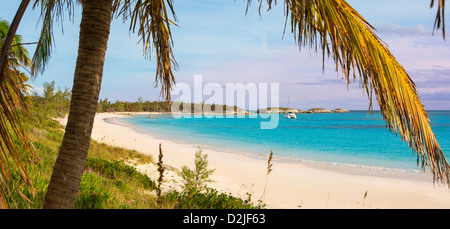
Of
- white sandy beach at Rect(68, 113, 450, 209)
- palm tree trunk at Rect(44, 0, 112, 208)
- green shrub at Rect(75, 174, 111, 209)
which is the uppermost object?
palm tree trunk at Rect(44, 0, 112, 208)

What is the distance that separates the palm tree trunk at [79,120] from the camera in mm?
3043

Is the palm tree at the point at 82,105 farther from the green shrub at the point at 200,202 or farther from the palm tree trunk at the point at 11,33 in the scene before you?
the green shrub at the point at 200,202

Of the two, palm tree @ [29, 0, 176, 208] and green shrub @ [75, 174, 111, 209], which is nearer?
palm tree @ [29, 0, 176, 208]

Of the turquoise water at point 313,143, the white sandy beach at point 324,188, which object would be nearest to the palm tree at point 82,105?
the turquoise water at point 313,143

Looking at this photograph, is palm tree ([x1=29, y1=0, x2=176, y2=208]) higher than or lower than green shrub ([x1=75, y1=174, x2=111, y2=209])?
higher

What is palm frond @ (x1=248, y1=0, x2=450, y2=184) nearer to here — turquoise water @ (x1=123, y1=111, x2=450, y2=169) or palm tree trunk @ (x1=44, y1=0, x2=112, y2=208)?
turquoise water @ (x1=123, y1=111, x2=450, y2=169)

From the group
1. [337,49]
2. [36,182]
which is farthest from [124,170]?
[337,49]

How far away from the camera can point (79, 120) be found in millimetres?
3053

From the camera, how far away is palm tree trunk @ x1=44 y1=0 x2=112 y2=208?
3043mm

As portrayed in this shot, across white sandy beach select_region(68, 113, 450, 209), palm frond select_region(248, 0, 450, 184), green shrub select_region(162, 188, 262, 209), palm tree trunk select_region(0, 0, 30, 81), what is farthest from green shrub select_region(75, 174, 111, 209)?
palm frond select_region(248, 0, 450, 184)

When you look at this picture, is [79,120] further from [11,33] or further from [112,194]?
[112,194]

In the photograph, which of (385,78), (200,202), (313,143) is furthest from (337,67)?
(313,143)

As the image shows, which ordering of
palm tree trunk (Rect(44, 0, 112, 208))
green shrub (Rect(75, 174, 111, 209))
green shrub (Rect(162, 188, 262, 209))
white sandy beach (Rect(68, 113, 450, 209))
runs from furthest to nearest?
1. white sandy beach (Rect(68, 113, 450, 209))
2. green shrub (Rect(162, 188, 262, 209))
3. green shrub (Rect(75, 174, 111, 209))
4. palm tree trunk (Rect(44, 0, 112, 208))
